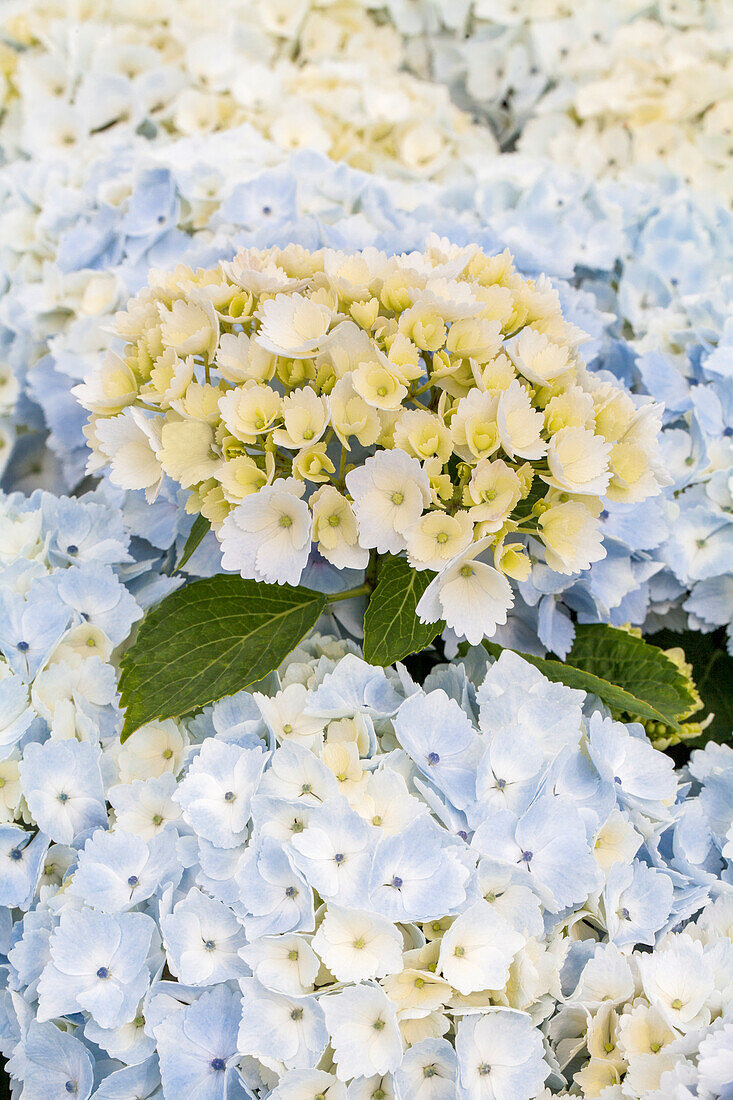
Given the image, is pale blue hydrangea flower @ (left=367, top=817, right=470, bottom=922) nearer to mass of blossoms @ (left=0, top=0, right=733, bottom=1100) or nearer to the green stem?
mass of blossoms @ (left=0, top=0, right=733, bottom=1100)

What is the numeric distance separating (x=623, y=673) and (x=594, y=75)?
114cm

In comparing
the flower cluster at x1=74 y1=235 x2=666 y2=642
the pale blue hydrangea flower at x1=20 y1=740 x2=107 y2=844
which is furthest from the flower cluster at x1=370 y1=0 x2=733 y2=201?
the pale blue hydrangea flower at x1=20 y1=740 x2=107 y2=844

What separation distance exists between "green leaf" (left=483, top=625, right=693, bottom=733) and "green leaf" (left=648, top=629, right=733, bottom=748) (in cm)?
13

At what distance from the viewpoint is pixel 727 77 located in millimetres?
1465

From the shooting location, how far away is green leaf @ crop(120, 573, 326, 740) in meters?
0.68

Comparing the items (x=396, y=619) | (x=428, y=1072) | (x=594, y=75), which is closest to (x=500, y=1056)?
(x=428, y=1072)

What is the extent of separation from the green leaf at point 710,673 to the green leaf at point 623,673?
0.44ft

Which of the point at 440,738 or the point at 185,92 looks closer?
the point at 440,738

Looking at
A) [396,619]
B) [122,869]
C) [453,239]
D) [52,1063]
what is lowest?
[52,1063]

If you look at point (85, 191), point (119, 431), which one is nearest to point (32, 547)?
point (119, 431)

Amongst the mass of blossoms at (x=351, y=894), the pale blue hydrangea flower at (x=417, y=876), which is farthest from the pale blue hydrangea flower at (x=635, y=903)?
the pale blue hydrangea flower at (x=417, y=876)

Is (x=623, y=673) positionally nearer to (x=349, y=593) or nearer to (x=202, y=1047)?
(x=349, y=593)

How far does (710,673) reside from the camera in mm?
951

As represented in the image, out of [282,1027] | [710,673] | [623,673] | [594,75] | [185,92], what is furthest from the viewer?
[594,75]
